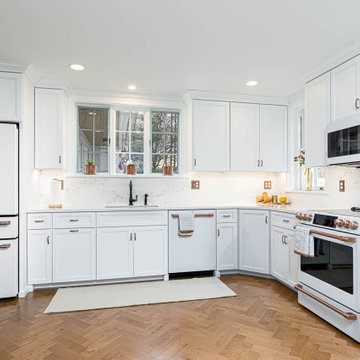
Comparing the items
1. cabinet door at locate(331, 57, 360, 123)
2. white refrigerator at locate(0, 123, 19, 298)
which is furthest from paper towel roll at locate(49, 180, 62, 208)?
cabinet door at locate(331, 57, 360, 123)

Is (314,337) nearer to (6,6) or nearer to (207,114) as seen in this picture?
(207,114)

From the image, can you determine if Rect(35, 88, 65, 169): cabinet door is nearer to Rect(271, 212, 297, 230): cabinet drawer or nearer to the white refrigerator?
the white refrigerator

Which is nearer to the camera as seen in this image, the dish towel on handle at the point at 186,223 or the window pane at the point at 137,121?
the dish towel on handle at the point at 186,223

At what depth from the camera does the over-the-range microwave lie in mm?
2510

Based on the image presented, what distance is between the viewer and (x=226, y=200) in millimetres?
4359

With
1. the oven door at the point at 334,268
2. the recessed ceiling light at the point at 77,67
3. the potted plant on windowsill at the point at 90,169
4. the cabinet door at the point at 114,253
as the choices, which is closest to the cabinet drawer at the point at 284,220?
the oven door at the point at 334,268

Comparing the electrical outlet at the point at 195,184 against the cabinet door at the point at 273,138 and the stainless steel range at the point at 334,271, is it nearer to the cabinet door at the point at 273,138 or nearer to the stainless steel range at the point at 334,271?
the cabinet door at the point at 273,138

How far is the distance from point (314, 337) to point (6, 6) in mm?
3365

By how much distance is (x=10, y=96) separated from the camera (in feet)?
9.93

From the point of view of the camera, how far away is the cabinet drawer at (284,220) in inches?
124

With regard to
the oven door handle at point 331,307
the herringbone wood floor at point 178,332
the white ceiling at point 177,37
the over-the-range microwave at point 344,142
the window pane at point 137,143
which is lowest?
the herringbone wood floor at point 178,332

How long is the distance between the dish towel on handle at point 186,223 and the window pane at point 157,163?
3.02 feet

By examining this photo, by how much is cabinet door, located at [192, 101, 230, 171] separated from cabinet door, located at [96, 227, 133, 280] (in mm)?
1325

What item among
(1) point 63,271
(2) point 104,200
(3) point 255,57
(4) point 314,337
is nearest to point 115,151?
(2) point 104,200
